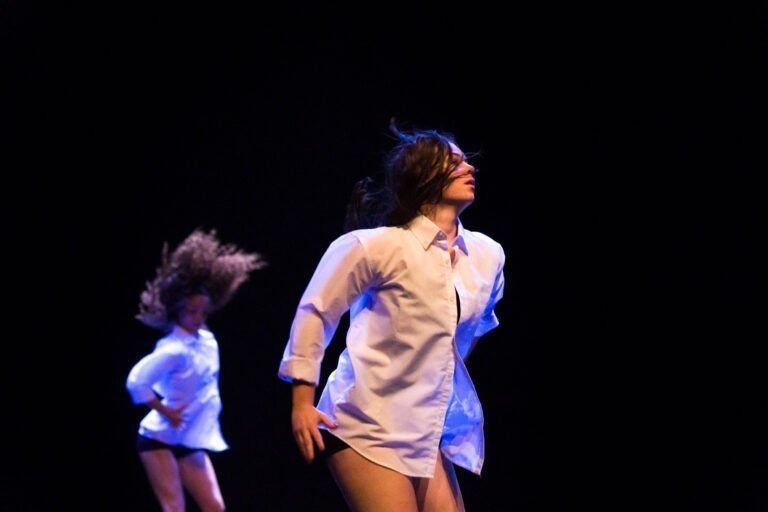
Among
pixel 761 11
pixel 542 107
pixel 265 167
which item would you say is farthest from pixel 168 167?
pixel 761 11

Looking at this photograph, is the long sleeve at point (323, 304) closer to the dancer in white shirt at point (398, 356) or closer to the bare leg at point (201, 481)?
the dancer in white shirt at point (398, 356)

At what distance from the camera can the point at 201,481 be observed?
4.57 meters

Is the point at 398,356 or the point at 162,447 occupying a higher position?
the point at 398,356

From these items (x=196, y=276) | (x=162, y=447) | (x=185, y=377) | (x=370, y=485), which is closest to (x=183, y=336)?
(x=185, y=377)

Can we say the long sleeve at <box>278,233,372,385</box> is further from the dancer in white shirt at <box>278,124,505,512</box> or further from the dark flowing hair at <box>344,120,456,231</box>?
the dark flowing hair at <box>344,120,456,231</box>

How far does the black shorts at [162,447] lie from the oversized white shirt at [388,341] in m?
2.67

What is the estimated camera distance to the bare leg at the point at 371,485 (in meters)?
2.01

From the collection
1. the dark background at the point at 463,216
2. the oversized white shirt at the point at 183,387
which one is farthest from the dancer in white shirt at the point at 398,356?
the oversized white shirt at the point at 183,387

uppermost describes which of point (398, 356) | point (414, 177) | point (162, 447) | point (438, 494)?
point (414, 177)

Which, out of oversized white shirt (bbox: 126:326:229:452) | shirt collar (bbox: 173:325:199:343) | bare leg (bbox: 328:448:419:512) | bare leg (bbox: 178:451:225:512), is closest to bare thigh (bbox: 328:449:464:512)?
bare leg (bbox: 328:448:419:512)

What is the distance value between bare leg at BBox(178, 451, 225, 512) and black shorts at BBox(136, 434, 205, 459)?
0.02m

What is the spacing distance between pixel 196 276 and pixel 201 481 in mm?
1223

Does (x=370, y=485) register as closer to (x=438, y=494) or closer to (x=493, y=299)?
(x=438, y=494)

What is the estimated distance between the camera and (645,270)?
13.2ft
